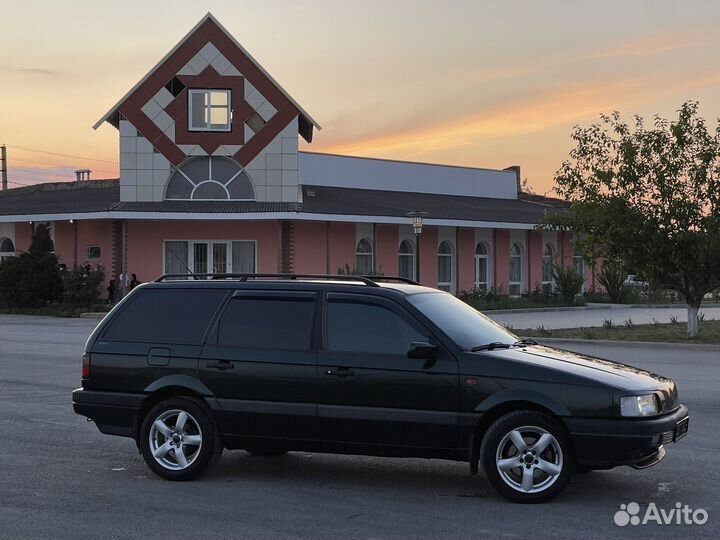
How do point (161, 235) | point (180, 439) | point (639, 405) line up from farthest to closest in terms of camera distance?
point (161, 235) → point (180, 439) → point (639, 405)

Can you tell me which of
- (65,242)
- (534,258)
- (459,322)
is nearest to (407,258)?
(534,258)

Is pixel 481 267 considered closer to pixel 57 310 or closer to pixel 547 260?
pixel 547 260

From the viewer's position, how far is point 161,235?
41.6 metres

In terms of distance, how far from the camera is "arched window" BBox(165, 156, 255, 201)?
41.6 metres

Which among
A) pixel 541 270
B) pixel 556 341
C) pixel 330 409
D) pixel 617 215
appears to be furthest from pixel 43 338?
pixel 541 270

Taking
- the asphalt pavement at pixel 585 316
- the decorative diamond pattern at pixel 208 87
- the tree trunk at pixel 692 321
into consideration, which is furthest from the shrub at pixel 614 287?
the tree trunk at pixel 692 321

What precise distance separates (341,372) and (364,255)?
3552cm

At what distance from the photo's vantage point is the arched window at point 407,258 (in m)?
45.2

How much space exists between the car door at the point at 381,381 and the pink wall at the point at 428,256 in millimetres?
36887

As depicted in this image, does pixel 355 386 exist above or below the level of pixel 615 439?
above

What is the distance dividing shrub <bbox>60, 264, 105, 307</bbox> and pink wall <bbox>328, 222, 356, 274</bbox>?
368 inches

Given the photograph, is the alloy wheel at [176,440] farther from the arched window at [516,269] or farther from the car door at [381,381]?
the arched window at [516,269]

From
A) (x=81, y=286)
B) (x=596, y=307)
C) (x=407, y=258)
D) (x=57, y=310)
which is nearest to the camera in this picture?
(x=57, y=310)

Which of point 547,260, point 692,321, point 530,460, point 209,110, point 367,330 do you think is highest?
point 209,110
